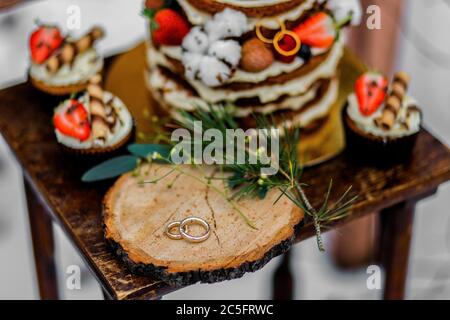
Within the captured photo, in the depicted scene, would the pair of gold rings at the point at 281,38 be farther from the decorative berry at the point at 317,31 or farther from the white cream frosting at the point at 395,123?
the white cream frosting at the point at 395,123

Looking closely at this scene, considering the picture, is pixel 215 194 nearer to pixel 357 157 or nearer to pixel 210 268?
pixel 210 268

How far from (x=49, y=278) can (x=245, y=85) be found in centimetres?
66

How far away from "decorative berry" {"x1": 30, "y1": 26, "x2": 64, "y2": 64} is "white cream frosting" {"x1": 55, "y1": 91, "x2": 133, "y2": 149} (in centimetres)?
14

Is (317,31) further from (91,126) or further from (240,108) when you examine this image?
(91,126)

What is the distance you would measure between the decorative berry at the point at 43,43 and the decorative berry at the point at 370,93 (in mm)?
565

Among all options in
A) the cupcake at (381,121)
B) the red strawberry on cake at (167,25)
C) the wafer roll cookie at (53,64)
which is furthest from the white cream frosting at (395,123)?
the wafer roll cookie at (53,64)

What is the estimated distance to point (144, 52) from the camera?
70.6 inches

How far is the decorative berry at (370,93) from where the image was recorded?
1.51 metres

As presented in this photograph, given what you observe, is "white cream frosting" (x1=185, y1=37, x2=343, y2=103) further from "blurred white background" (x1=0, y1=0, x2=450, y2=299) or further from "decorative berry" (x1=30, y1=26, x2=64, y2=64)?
"blurred white background" (x1=0, y1=0, x2=450, y2=299)

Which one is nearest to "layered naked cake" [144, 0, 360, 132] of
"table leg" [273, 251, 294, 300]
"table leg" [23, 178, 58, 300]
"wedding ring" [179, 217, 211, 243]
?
"wedding ring" [179, 217, 211, 243]

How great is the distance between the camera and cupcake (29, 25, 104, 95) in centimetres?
164

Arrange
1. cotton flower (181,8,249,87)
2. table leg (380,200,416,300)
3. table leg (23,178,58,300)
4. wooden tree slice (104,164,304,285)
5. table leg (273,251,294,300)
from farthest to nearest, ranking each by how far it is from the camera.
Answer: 1. table leg (273,251,294,300)
2. table leg (23,178,58,300)
3. table leg (380,200,416,300)
4. cotton flower (181,8,249,87)
5. wooden tree slice (104,164,304,285)

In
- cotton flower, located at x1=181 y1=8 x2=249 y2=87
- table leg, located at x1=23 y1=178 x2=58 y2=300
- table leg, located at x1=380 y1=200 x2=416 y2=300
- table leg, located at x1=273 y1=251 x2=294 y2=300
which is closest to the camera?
cotton flower, located at x1=181 y1=8 x2=249 y2=87

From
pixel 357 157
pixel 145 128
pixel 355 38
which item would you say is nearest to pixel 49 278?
pixel 145 128
